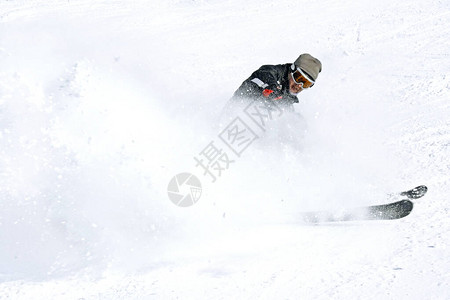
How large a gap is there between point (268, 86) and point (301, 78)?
357 mm

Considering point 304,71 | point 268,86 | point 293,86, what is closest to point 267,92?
point 268,86

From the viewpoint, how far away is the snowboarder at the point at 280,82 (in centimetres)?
496

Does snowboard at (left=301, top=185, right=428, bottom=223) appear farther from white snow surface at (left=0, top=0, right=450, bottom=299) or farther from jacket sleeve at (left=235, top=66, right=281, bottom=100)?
jacket sleeve at (left=235, top=66, right=281, bottom=100)

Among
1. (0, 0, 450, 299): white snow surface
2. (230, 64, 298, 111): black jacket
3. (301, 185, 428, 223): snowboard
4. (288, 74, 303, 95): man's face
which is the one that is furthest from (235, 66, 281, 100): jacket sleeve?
(301, 185, 428, 223): snowboard

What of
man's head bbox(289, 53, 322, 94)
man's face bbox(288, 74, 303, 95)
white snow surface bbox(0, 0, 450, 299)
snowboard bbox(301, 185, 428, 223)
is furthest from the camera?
man's face bbox(288, 74, 303, 95)

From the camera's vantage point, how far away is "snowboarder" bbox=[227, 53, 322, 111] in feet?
16.3

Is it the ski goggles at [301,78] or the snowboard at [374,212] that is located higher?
the ski goggles at [301,78]

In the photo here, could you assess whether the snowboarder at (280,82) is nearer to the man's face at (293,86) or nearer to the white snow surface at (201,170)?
the man's face at (293,86)

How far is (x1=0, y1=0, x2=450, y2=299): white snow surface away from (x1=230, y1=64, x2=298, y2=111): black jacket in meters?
0.40

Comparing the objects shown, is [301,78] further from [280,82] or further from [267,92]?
[267,92]

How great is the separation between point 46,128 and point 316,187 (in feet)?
9.40

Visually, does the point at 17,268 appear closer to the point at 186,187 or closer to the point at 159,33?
the point at 186,187

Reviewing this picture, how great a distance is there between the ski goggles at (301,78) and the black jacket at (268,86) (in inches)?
6.1

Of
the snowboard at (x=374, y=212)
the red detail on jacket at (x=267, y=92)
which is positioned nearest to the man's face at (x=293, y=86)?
the red detail on jacket at (x=267, y=92)
